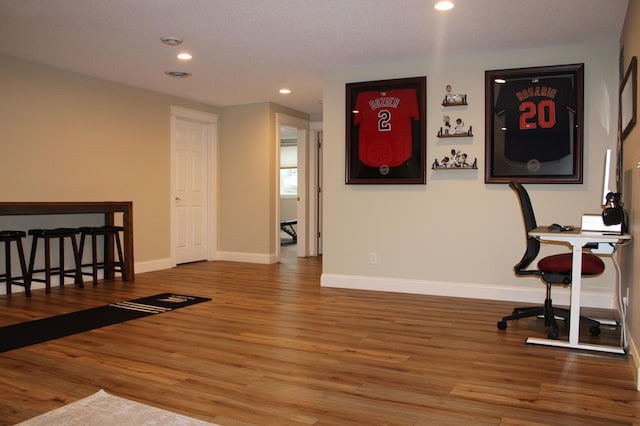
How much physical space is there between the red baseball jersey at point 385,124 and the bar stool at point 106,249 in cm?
288

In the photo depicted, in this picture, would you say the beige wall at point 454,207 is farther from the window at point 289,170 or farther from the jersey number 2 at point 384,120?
the window at point 289,170

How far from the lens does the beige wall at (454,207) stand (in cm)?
450

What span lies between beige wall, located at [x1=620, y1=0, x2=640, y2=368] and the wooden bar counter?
4.82 meters

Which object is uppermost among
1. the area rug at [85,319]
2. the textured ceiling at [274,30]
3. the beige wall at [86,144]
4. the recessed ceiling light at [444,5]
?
the textured ceiling at [274,30]

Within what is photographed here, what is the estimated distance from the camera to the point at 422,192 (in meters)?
5.12

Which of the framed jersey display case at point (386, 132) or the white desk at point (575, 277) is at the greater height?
the framed jersey display case at point (386, 132)

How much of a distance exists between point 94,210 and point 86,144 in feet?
2.81

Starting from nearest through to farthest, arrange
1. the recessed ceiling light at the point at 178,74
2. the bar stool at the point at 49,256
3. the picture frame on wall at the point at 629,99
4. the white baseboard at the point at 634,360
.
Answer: the white baseboard at the point at 634,360 → the picture frame on wall at the point at 629,99 → the bar stool at the point at 49,256 → the recessed ceiling light at the point at 178,74

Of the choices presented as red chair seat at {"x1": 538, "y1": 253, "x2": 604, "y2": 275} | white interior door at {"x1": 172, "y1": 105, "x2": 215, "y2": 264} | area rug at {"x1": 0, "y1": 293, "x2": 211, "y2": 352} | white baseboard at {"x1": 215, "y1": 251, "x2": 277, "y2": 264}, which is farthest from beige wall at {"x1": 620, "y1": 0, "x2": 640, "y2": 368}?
white interior door at {"x1": 172, "y1": 105, "x2": 215, "y2": 264}

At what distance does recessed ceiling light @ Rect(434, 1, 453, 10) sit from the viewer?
11.7ft

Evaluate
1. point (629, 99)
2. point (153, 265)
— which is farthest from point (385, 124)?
point (153, 265)

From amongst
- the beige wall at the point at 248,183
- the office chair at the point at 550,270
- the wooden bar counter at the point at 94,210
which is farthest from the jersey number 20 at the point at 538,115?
the wooden bar counter at the point at 94,210

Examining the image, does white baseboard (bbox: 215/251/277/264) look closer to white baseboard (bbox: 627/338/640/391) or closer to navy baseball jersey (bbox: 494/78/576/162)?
navy baseball jersey (bbox: 494/78/576/162)

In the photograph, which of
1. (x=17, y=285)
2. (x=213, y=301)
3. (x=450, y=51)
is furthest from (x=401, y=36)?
(x=17, y=285)
